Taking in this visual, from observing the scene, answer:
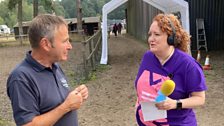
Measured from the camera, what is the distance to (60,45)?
6.65 ft

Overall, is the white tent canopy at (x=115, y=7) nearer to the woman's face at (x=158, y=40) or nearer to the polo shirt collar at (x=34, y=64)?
the woman's face at (x=158, y=40)

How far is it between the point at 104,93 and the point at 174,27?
215 inches

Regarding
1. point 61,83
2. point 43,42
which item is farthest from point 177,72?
point 43,42

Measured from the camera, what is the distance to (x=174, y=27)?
2.45 metres

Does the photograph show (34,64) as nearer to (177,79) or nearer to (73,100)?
(73,100)

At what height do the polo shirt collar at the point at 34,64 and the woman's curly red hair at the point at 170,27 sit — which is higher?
the woman's curly red hair at the point at 170,27

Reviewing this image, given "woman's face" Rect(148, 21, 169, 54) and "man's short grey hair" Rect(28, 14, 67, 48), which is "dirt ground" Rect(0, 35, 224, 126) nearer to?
"woman's face" Rect(148, 21, 169, 54)

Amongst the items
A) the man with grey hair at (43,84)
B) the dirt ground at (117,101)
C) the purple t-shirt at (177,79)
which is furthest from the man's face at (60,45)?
the dirt ground at (117,101)

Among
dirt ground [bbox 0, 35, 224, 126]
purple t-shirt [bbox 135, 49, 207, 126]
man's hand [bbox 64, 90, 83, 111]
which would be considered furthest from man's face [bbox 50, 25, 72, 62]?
dirt ground [bbox 0, 35, 224, 126]

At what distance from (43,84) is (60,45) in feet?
0.81

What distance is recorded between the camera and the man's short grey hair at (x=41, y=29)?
1.94 meters

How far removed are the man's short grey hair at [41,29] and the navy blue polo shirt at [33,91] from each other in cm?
14

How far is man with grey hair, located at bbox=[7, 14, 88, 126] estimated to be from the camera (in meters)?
1.87

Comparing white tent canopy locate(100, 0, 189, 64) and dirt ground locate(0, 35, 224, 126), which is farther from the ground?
white tent canopy locate(100, 0, 189, 64)
